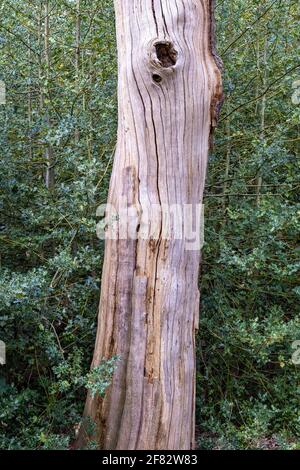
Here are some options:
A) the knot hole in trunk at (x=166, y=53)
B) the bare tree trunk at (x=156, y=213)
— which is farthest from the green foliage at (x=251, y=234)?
the knot hole in trunk at (x=166, y=53)

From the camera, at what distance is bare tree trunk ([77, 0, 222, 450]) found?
341cm

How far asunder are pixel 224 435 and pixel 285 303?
1.55 metres

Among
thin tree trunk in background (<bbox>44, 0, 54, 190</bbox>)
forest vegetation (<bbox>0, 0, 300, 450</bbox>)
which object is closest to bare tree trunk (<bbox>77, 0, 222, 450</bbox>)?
forest vegetation (<bbox>0, 0, 300, 450</bbox>)

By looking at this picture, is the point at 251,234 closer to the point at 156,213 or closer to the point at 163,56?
the point at 156,213

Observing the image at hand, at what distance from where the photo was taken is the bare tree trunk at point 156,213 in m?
3.41

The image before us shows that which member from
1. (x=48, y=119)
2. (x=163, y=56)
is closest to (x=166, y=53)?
(x=163, y=56)

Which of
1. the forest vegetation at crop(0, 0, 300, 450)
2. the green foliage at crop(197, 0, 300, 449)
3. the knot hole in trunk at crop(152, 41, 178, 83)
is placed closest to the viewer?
Result: the knot hole in trunk at crop(152, 41, 178, 83)

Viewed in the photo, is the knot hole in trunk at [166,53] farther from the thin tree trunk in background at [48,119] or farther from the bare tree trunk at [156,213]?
the thin tree trunk in background at [48,119]

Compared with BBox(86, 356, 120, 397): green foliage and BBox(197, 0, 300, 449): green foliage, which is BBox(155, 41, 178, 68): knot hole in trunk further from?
BBox(86, 356, 120, 397): green foliage

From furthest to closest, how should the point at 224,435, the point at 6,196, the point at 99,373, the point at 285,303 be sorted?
the point at 285,303 → the point at 6,196 → the point at 224,435 → the point at 99,373

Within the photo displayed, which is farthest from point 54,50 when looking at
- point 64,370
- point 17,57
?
point 64,370

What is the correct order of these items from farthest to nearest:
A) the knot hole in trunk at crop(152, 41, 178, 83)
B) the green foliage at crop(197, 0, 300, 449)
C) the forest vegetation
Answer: the green foliage at crop(197, 0, 300, 449) → the forest vegetation → the knot hole in trunk at crop(152, 41, 178, 83)

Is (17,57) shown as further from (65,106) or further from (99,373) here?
(99,373)

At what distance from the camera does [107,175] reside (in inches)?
185
